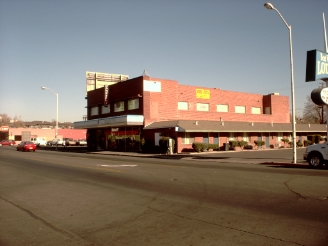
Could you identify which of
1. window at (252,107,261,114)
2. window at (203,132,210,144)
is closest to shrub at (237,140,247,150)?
window at (203,132,210,144)

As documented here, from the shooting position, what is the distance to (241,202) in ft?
27.8

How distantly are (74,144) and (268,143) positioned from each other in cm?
4233

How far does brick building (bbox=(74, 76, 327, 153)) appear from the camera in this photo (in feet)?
128

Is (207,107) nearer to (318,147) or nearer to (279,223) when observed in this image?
(318,147)

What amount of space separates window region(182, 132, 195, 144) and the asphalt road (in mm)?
24416

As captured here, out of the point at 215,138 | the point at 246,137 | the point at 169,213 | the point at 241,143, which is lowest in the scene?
the point at 169,213

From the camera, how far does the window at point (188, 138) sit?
122 feet

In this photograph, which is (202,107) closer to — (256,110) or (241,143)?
(241,143)

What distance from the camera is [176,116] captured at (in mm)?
44219

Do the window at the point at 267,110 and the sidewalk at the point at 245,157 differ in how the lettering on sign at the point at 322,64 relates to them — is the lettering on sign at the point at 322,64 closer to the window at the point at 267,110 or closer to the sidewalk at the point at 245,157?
the sidewalk at the point at 245,157

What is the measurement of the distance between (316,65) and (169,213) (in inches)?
647

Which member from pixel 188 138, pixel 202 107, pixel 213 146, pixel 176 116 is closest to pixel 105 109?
pixel 176 116

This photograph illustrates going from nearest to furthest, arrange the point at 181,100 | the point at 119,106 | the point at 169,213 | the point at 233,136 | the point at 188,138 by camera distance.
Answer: the point at 169,213 → the point at 188,138 → the point at 233,136 → the point at 181,100 → the point at 119,106

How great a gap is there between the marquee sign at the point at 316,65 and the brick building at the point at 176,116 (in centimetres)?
1685
